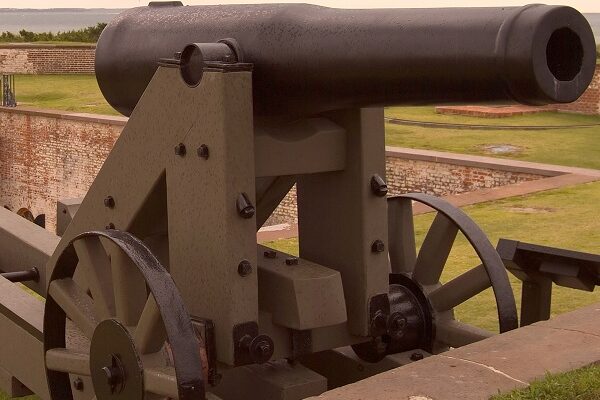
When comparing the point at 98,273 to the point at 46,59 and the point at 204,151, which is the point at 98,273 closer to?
the point at 204,151

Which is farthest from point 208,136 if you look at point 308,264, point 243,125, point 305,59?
point 308,264

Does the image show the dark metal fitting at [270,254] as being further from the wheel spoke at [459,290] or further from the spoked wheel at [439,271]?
the wheel spoke at [459,290]

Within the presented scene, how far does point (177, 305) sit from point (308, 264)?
0.59m

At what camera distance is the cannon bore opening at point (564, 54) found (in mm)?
2668

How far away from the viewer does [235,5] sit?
3.57 meters

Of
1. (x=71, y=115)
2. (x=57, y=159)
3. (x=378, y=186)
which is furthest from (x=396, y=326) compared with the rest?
(x=57, y=159)

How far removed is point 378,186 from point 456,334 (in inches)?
35.2

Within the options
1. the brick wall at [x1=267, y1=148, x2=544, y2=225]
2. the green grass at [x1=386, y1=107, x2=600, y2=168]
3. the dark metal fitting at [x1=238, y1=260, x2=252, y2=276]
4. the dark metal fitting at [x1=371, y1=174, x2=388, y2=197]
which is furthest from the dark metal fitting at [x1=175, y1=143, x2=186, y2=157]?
the green grass at [x1=386, y1=107, x2=600, y2=168]

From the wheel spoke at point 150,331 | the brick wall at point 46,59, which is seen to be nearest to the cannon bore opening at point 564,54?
the wheel spoke at point 150,331

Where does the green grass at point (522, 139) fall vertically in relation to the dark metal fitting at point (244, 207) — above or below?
below

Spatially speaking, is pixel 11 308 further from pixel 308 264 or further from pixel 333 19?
pixel 333 19

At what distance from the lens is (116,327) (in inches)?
134

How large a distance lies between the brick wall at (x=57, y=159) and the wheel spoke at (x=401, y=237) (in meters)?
8.65

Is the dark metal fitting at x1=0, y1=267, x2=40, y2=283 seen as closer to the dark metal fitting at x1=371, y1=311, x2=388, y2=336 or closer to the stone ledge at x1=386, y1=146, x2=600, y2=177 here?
the dark metal fitting at x1=371, y1=311, x2=388, y2=336
